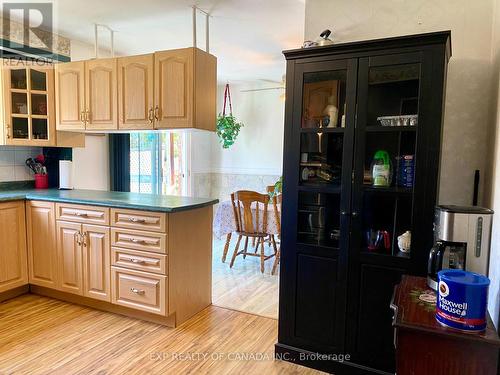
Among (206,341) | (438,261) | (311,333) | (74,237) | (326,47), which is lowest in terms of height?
(206,341)

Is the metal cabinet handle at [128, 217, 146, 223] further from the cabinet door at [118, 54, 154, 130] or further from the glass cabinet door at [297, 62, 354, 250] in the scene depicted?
the glass cabinet door at [297, 62, 354, 250]

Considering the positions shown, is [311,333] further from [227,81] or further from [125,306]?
[227,81]

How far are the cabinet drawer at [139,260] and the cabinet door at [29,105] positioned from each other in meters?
1.49

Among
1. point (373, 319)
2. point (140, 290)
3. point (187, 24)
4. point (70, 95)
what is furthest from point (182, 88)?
point (373, 319)

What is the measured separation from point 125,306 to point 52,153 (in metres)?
1.98

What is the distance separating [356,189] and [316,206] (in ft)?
1.02

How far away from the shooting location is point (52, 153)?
3.71m

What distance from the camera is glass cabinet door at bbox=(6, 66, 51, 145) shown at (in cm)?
321

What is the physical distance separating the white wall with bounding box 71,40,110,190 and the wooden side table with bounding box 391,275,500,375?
3.48 m

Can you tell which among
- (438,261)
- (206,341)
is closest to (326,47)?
(438,261)

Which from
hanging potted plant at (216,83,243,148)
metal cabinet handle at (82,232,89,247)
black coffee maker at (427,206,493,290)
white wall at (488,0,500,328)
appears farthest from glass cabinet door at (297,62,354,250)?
hanging potted plant at (216,83,243,148)

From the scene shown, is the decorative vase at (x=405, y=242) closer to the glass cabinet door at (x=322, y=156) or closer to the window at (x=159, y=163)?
the glass cabinet door at (x=322, y=156)

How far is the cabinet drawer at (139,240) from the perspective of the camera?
2.54m

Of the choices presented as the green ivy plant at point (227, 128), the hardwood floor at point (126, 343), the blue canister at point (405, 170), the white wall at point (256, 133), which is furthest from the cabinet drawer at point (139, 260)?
the white wall at point (256, 133)
